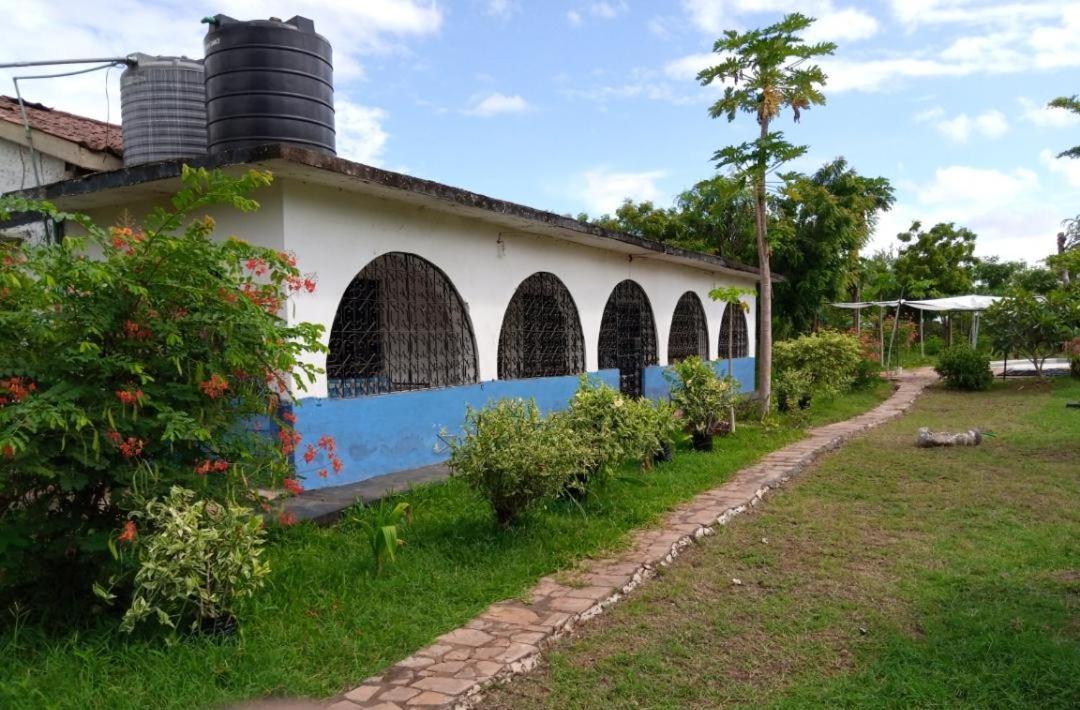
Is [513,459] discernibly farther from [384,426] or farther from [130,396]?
[384,426]

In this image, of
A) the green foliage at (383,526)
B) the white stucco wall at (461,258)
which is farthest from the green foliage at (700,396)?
the green foliage at (383,526)

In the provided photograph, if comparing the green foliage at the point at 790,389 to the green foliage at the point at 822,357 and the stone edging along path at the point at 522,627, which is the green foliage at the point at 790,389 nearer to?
the green foliage at the point at 822,357

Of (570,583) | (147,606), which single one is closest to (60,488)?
(147,606)

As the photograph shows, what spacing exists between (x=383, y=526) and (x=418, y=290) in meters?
4.04

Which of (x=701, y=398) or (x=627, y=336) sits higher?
(x=627, y=336)

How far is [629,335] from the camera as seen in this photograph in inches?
480

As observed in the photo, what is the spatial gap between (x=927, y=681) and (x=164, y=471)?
3357 millimetres

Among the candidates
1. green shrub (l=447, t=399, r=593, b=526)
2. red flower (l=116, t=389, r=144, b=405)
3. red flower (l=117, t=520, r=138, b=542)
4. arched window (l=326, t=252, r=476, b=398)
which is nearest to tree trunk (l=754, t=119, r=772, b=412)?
arched window (l=326, t=252, r=476, b=398)

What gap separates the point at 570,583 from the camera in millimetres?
4434

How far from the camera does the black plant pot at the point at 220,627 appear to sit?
3431mm

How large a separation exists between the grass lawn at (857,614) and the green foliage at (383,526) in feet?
3.76

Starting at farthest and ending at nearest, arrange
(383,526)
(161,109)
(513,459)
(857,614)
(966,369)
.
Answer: (966,369) < (161,109) < (513,459) < (383,526) < (857,614)

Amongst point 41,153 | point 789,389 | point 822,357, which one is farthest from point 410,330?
point 822,357

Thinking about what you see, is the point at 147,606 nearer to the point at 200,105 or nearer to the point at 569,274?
the point at 200,105
